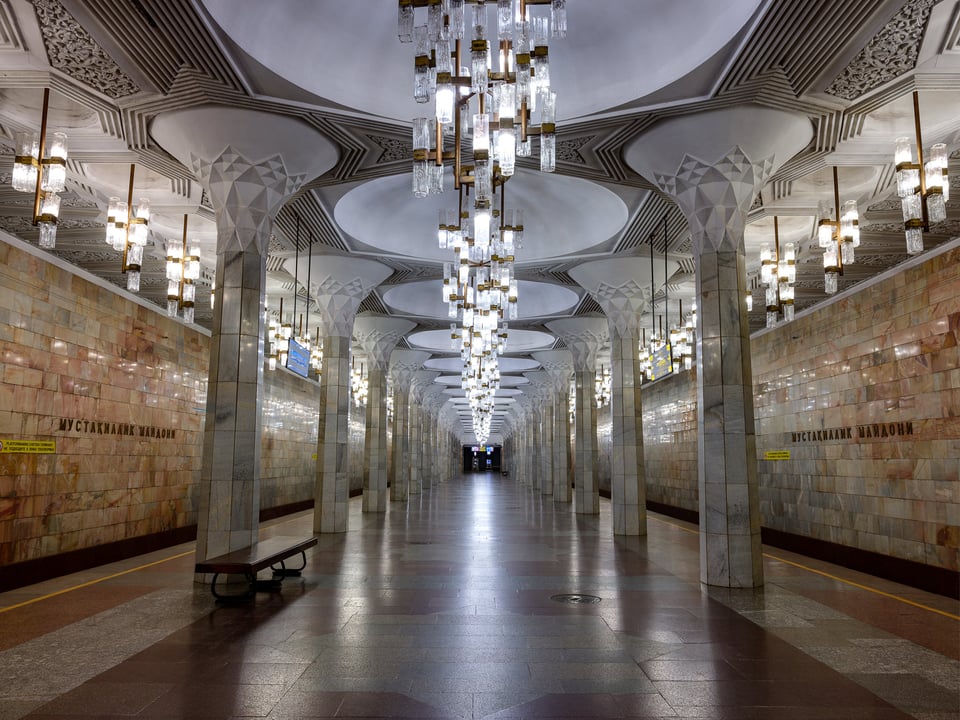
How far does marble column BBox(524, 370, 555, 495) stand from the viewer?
36156mm

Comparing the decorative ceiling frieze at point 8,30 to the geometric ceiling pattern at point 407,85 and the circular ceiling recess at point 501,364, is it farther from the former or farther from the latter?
the circular ceiling recess at point 501,364

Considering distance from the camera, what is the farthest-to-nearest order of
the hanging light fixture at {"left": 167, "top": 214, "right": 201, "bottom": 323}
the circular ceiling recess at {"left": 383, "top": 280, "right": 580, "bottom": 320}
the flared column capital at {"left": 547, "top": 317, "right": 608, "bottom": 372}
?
the flared column capital at {"left": 547, "top": 317, "right": 608, "bottom": 372} < the circular ceiling recess at {"left": 383, "top": 280, "right": 580, "bottom": 320} < the hanging light fixture at {"left": 167, "top": 214, "right": 201, "bottom": 323}

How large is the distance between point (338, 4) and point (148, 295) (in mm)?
9103

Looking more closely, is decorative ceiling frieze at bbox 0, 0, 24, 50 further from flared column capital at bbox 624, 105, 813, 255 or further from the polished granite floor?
flared column capital at bbox 624, 105, 813, 255

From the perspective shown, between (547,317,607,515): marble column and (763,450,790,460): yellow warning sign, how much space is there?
6.35 m

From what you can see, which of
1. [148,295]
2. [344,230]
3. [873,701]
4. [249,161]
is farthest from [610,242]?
[873,701]

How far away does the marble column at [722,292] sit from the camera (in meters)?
9.55

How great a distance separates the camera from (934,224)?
1018 cm

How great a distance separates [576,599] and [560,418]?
23107 mm

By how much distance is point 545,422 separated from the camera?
38500 millimetres

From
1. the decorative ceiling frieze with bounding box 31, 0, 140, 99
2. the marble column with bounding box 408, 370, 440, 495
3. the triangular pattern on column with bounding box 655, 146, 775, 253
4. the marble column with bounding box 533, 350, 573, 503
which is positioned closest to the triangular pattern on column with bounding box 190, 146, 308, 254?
the decorative ceiling frieze with bounding box 31, 0, 140, 99

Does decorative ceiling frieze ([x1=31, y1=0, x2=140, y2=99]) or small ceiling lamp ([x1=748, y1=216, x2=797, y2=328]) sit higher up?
decorative ceiling frieze ([x1=31, y1=0, x2=140, y2=99])

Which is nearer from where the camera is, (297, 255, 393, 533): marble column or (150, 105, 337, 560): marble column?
(150, 105, 337, 560): marble column

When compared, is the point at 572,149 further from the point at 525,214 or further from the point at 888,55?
the point at 525,214
